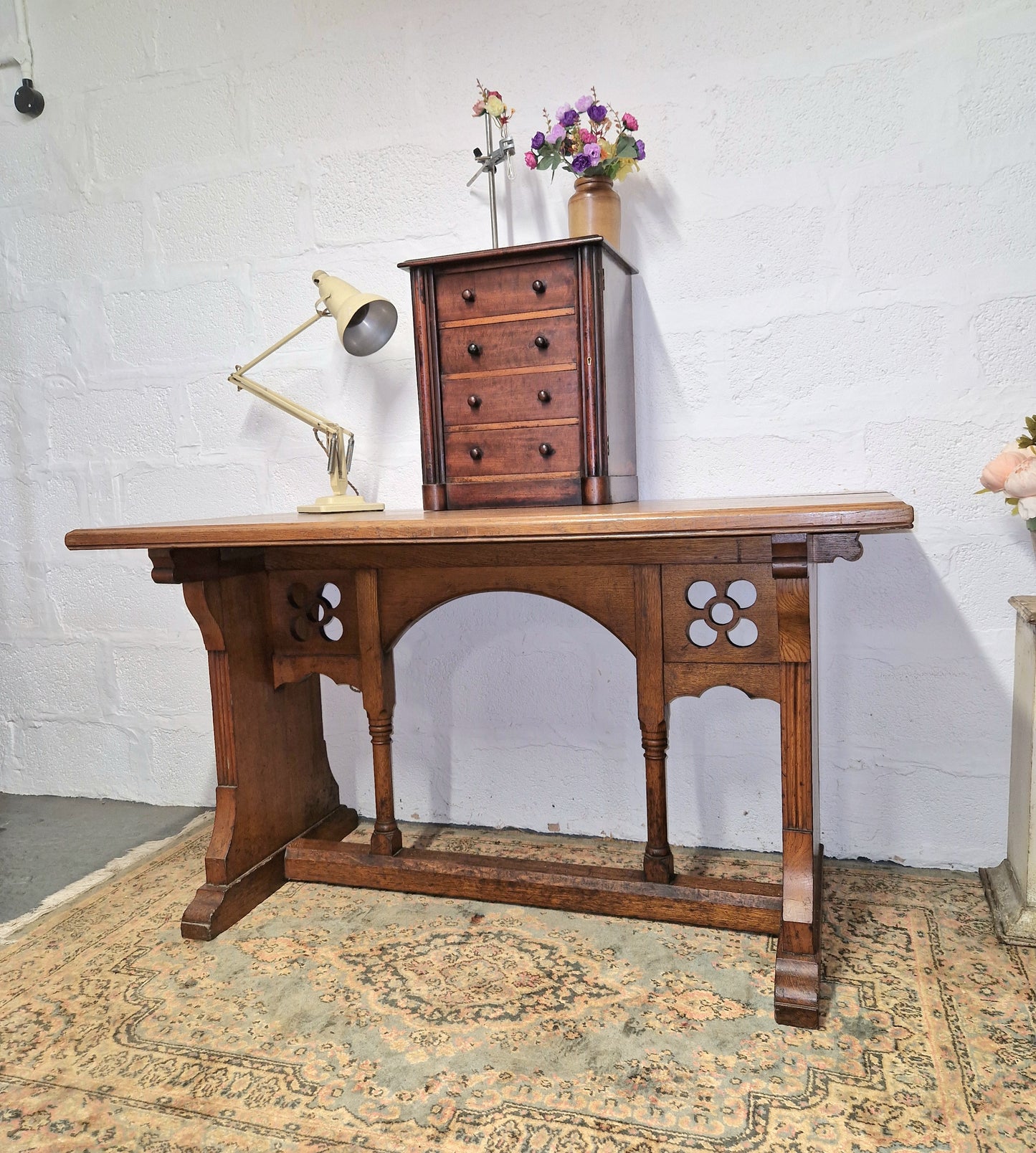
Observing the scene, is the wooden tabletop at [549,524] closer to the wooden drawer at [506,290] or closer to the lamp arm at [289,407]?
the lamp arm at [289,407]

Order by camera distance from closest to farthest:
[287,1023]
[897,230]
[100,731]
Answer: [287,1023]
[897,230]
[100,731]

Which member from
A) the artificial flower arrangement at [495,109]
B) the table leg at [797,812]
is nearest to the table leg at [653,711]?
the table leg at [797,812]

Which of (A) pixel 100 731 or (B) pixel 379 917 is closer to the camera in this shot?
(B) pixel 379 917

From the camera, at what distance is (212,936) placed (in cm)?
189

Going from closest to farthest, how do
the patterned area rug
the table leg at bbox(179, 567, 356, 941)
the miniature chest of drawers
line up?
the patterned area rug
the miniature chest of drawers
the table leg at bbox(179, 567, 356, 941)

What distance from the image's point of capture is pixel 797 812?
165cm

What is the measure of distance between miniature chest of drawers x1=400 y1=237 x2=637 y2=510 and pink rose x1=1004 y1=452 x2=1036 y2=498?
0.75 m

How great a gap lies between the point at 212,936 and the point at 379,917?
0.34 metres

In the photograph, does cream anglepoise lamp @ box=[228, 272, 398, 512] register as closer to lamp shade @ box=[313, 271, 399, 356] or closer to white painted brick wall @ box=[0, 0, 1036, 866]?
lamp shade @ box=[313, 271, 399, 356]

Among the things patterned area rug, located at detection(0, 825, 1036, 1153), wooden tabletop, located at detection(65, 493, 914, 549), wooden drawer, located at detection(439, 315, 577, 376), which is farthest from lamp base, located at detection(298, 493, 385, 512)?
patterned area rug, located at detection(0, 825, 1036, 1153)

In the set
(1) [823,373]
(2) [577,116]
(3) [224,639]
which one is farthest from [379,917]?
(2) [577,116]

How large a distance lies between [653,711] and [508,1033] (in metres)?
0.66

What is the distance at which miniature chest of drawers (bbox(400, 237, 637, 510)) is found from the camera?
183 cm

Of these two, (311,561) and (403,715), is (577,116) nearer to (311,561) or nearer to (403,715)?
(311,561)
